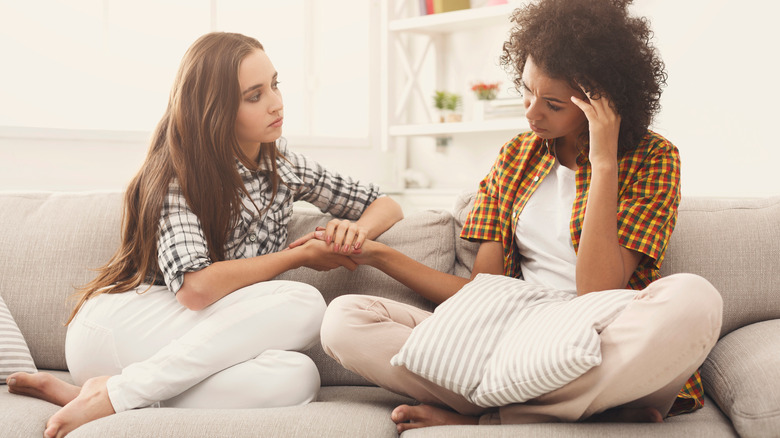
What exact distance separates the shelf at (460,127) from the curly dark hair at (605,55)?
5.53 feet

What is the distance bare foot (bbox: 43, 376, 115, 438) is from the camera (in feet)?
4.63

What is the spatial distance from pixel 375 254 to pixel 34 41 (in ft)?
6.34

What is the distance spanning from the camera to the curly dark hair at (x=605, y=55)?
5.08 feet

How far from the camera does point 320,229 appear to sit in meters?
1.83

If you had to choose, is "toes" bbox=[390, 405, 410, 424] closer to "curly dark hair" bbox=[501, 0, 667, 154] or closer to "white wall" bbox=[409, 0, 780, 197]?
"curly dark hair" bbox=[501, 0, 667, 154]

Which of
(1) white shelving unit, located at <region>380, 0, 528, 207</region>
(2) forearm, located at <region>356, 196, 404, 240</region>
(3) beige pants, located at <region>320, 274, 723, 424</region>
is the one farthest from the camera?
(1) white shelving unit, located at <region>380, 0, 528, 207</region>

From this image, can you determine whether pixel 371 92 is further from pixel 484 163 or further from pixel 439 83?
pixel 484 163

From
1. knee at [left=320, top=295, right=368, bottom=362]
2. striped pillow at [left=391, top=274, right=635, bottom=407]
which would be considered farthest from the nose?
striped pillow at [left=391, top=274, right=635, bottom=407]

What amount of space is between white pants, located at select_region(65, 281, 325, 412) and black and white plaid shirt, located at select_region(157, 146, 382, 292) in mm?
104

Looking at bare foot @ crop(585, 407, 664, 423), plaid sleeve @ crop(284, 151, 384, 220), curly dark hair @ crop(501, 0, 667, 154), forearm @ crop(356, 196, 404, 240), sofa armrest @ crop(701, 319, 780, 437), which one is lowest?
bare foot @ crop(585, 407, 664, 423)

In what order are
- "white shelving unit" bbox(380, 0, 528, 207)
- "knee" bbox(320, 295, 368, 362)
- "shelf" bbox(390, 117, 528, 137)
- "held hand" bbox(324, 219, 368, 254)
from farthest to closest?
1. "white shelving unit" bbox(380, 0, 528, 207)
2. "shelf" bbox(390, 117, 528, 137)
3. "held hand" bbox(324, 219, 368, 254)
4. "knee" bbox(320, 295, 368, 362)

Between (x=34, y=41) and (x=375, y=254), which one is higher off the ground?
(x=34, y=41)

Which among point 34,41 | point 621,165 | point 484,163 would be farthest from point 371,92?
point 621,165

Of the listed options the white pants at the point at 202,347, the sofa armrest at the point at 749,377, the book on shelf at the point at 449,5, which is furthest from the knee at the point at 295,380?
the book on shelf at the point at 449,5
